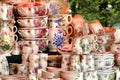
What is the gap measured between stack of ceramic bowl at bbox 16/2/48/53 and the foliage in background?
5.47ft

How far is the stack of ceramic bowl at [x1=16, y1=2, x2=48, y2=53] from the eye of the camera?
216cm

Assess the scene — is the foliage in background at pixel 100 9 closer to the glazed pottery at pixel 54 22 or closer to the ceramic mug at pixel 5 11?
the glazed pottery at pixel 54 22

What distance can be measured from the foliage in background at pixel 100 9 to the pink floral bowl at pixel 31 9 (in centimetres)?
169

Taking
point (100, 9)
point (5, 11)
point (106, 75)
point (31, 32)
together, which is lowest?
point (106, 75)

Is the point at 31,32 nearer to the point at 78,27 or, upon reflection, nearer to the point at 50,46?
the point at 50,46

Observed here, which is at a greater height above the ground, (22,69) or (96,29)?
(96,29)

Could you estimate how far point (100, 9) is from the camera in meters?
3.99

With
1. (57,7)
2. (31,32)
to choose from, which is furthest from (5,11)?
(57,7)

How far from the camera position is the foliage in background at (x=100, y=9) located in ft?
12.8

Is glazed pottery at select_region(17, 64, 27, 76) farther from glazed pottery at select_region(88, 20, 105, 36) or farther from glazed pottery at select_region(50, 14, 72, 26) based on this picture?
glazed pottery at select_region(88, 20, 105, 36)

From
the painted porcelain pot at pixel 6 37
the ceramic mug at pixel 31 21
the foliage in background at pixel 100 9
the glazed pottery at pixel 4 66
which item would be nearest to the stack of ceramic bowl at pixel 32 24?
the ceramic mug at pixel 31 21

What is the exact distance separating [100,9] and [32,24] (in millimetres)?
1896

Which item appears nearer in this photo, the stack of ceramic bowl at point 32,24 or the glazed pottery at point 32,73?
the glazed pottery at point 32,73

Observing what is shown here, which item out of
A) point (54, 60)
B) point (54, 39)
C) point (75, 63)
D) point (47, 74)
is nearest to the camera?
point (47, 74)
